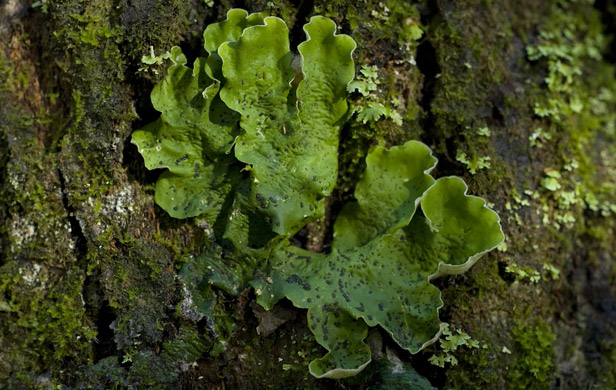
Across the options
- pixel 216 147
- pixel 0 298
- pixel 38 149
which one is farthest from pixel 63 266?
pixel 216 147

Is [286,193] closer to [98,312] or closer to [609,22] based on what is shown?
[98,312]

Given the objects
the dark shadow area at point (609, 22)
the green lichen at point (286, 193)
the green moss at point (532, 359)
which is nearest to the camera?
the green lichen at point (286, 193)

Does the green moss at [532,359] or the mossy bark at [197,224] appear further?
the green moss at [532,359]

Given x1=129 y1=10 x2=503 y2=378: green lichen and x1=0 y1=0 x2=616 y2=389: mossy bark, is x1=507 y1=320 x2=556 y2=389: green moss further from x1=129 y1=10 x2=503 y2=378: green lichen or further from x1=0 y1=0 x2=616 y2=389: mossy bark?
x1=129 y1=10 x2=503 y2=378: green lichen

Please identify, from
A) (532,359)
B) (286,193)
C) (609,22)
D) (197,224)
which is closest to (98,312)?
(197,224)

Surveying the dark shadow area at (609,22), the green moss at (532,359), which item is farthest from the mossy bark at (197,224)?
the dark shadow area at (609,22)

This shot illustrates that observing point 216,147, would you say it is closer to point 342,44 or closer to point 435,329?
point 342,44

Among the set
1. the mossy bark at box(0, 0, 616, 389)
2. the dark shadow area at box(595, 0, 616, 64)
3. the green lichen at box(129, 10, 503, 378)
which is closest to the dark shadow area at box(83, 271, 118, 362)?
the mossy bark at box(0, 0, 616, 389)

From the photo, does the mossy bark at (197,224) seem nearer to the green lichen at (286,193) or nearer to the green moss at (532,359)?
the green moss at (532,359)

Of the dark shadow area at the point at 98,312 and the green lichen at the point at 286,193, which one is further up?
the green lichen at the point at 286,193
